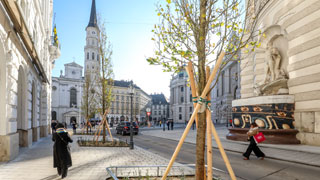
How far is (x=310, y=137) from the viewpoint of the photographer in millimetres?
14078

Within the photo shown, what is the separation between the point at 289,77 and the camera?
53.4 ft

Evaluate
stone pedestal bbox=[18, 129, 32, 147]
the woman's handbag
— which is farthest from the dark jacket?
stone pedestal bbox=[18, 129, 32, 147]

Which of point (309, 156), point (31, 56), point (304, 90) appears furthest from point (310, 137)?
point (31, 56)

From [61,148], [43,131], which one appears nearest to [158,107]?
[43,131]

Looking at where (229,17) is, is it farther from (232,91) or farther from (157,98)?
(157,98)

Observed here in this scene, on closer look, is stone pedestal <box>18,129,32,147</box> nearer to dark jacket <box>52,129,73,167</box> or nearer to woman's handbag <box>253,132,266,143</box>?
dark jacket <box>52,129,73,167</box>

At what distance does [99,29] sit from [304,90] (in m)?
13.5

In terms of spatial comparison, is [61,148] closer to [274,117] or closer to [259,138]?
[259,138]

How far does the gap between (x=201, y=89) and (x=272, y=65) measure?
14.4 m

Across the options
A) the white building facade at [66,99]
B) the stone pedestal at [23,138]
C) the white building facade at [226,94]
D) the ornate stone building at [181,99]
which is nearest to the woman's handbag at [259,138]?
the stone pedestal at [23,138]

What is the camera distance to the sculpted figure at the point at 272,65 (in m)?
17.7

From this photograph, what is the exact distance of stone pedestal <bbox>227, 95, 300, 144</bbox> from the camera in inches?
593

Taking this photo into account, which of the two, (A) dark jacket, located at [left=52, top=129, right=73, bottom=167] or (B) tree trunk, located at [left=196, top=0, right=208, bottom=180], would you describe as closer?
(B) tree trunk, located at [left=196, top=0, right=208, bottom=180]

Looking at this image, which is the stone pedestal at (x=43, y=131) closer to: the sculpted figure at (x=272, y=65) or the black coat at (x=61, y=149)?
the black coat at (x=61, y=149)
